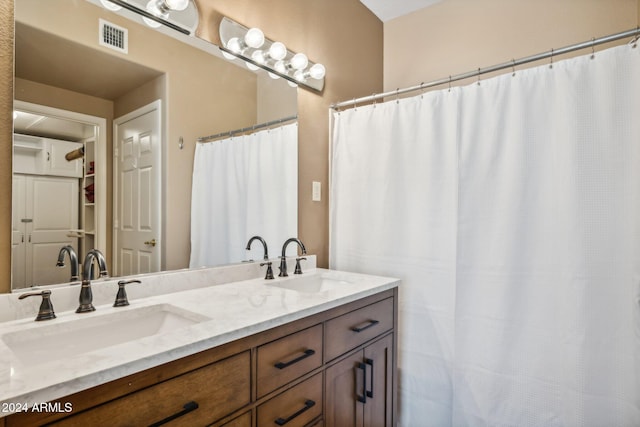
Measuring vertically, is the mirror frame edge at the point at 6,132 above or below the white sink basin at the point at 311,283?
above

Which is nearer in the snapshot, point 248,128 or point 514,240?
point 514,240

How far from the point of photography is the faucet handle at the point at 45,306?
3.16 ft

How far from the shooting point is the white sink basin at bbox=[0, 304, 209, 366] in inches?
34.5

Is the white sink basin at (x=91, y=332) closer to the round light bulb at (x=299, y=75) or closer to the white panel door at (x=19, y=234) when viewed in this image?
the white panel door at (x=19, y=234)

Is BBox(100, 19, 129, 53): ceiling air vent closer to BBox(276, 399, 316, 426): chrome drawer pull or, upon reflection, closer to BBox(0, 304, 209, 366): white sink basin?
BBox(0, 304, 209, 366): white sink basin

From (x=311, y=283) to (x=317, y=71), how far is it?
1193 mm

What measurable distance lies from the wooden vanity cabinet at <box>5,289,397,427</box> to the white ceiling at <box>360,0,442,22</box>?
2040 millimetres

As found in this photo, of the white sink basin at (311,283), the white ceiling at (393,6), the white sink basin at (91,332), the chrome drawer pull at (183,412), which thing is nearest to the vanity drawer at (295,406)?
the chrome drawer pull at (183,412)

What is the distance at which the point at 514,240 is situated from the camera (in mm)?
1505

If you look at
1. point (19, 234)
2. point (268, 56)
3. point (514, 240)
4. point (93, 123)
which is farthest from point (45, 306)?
point (514, 240)

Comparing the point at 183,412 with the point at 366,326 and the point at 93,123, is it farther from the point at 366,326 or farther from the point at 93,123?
the point at 93,123

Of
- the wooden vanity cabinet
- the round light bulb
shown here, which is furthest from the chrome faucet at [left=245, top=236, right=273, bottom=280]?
the round light bulb

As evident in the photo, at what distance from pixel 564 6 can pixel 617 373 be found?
1892 millimetres

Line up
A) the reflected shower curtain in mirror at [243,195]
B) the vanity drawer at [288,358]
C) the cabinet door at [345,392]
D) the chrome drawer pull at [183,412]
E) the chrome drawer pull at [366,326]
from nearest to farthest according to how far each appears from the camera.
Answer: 1. the chrome drawer pull at [183,412]
2. the vanity drawer at [288,358]
3. the cabinet door at [345,392]
4. the chrome drawer pull at [366,326]
5. the reflected shower curtain in mirror at [243,195]
